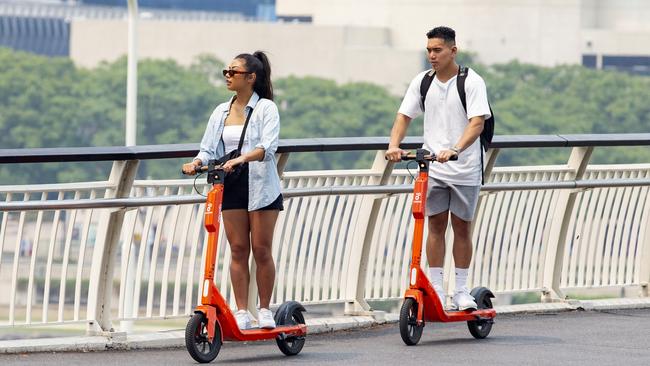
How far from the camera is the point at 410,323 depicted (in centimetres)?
1000

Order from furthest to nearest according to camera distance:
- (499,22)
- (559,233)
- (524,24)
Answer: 1. (524,24)
2. (499,22)
3. (559,233)

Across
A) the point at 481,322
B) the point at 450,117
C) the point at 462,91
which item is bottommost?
the point at 481,322

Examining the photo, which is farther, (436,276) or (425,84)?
(436,276)

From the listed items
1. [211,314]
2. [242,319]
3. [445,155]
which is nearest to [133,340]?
[242,319]

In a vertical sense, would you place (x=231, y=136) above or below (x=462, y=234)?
above

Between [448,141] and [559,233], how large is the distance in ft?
9.04

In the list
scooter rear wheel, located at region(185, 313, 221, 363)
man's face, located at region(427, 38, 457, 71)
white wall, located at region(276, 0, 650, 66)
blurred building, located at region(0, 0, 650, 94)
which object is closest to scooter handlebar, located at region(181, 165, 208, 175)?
scooter rear wheel, located at region(185, 313, 221, 363)

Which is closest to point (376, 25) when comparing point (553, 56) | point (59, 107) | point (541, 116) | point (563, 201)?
point (553, 56)

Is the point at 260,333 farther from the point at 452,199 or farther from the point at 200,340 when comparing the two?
the point at 452,199

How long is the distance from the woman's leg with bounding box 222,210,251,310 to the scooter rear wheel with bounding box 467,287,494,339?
→ 1.52 m

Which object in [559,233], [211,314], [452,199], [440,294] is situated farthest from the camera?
[559,233]

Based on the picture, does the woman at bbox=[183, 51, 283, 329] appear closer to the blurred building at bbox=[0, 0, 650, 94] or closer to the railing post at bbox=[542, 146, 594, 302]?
the railing post at bbox=[542, 146, 594, 302]

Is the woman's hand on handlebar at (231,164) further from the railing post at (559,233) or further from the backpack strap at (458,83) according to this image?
the railing post at (559,233)

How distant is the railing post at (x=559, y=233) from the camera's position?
12.4m
